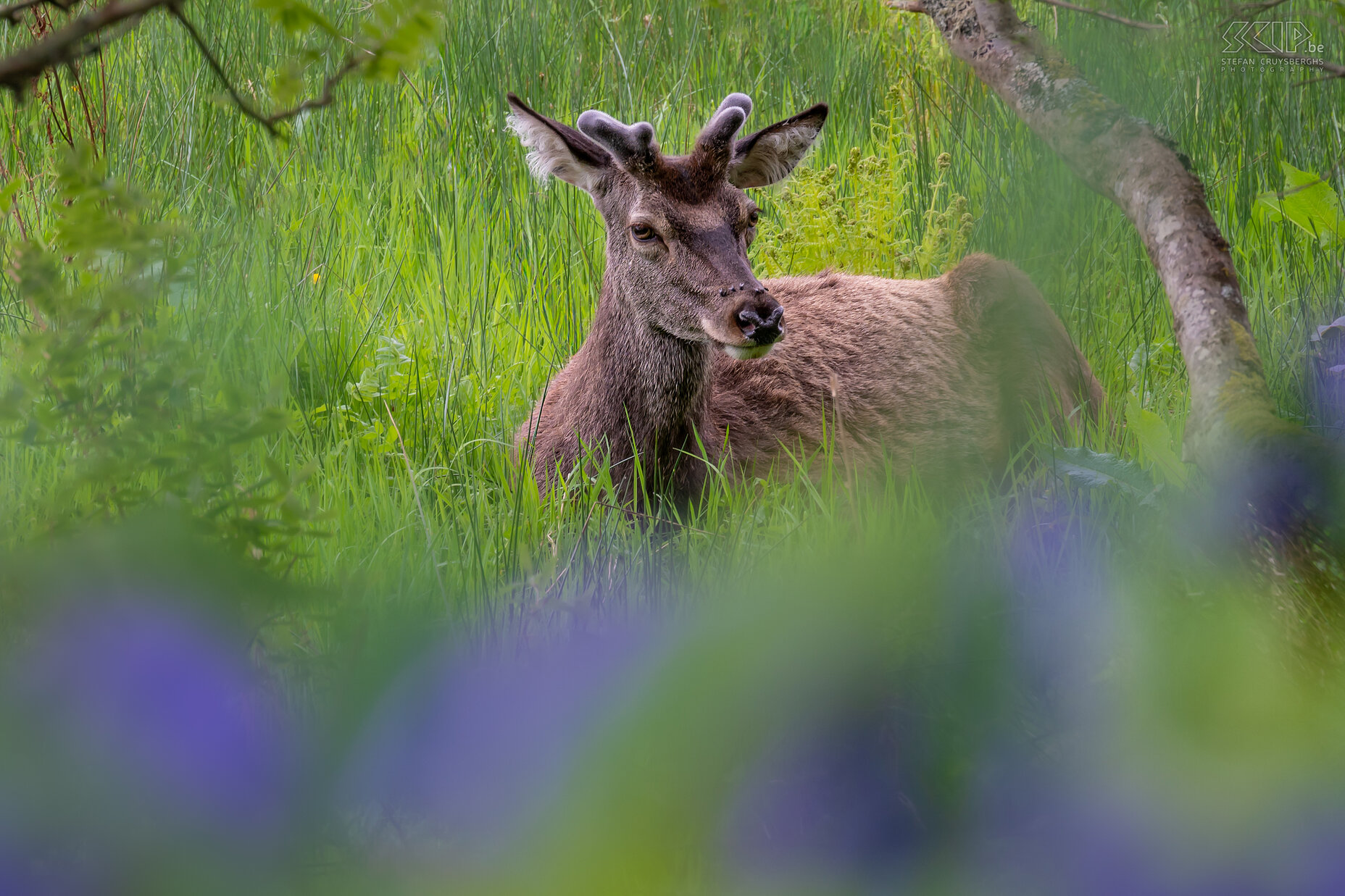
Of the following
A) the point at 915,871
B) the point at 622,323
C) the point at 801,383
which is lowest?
the point at 801,383

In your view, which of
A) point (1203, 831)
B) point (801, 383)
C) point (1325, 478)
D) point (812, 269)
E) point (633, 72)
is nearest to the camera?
point (1203, 831)

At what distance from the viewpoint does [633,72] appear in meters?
6.24

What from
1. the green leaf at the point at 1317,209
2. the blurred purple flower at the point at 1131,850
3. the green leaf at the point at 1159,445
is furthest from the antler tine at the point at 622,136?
the blurred purple flower at the point at 1131,850

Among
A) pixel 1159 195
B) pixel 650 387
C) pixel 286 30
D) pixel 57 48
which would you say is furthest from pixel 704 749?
pixel 650 387

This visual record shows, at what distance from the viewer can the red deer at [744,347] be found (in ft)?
12.4

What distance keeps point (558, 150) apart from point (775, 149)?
2.62ft

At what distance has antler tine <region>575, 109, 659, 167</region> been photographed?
3785 millimetres

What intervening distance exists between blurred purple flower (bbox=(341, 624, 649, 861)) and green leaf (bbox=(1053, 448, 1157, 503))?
98.0 inches

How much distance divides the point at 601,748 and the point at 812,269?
5021 millimetres

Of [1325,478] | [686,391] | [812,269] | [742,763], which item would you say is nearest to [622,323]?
[686,391]

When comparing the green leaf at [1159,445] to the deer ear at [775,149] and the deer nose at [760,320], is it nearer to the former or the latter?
the deer nose at [760,320]

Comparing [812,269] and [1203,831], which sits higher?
[1203,831]

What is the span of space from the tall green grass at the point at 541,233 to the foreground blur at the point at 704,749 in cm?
113

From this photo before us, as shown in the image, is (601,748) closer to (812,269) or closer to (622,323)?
(622,323)
